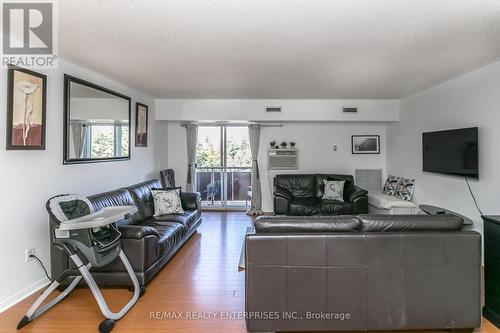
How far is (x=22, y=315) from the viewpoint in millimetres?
2330

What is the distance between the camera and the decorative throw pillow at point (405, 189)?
16.3 ft

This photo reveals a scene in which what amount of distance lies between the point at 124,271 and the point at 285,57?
278 cm

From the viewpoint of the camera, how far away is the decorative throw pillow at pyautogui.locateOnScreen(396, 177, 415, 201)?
4.98 m

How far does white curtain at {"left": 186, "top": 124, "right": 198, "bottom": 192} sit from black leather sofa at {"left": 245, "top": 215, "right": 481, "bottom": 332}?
4469 millimetres

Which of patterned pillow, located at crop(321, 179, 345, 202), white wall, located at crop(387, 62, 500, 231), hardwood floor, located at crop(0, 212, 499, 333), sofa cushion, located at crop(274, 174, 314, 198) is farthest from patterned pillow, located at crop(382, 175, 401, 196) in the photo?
hardwood floor, located at crop(0, 212, 499, 333)

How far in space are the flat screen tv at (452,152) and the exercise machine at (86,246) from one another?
13.1 feet

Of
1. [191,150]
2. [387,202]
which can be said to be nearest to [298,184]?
[387,202]

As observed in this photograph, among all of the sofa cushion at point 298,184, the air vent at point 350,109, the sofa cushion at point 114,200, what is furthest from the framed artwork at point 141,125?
the air vent at point 350,109

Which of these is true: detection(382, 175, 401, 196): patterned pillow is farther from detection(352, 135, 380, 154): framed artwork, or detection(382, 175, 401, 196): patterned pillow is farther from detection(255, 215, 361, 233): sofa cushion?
detection(255, 215, 361, 233): sofa cushion

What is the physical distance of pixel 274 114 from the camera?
18.3 ft

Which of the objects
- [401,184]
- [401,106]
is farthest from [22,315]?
[401,106]

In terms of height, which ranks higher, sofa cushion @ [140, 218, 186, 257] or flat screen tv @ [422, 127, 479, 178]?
flat screen tv @ [422, 127, 479, 178]

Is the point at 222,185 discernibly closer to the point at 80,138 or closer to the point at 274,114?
the point at 274,114

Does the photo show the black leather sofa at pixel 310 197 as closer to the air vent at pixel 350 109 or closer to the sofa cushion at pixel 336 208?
the sofa cushion at pixel 336 208
